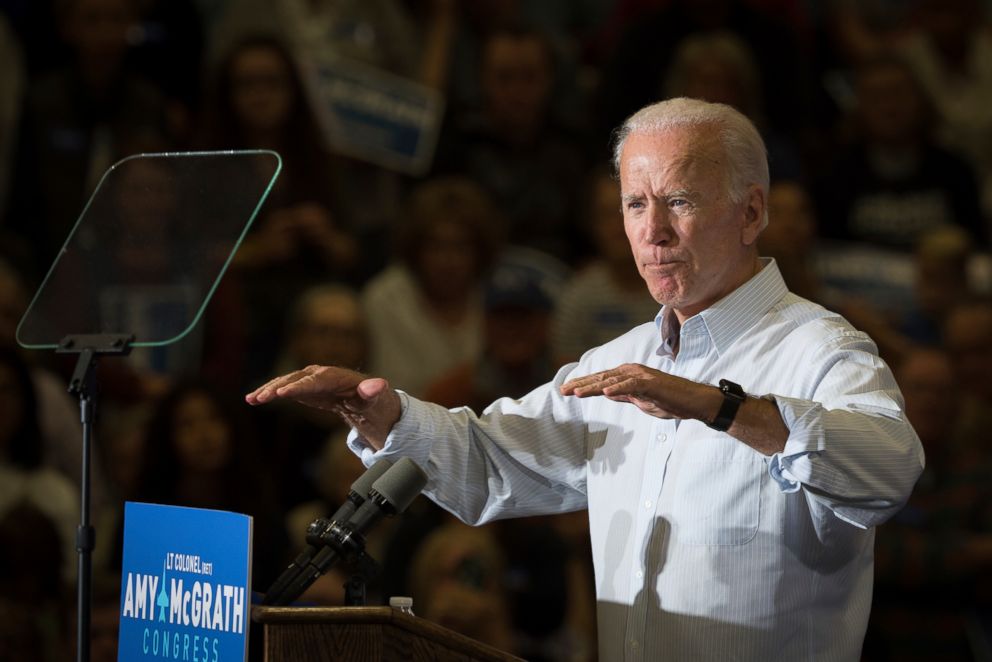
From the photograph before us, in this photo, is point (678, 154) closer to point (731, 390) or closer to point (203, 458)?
point (731, 390)

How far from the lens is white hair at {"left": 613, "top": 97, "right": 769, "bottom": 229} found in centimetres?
243

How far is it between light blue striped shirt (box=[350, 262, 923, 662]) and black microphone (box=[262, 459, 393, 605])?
0.28 meters

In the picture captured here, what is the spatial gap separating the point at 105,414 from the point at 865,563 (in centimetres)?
322

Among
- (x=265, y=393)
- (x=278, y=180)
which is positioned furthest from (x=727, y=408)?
(x=278, y=180)

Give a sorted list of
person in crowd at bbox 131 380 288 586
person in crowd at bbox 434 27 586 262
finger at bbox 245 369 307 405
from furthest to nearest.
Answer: person in crowd at bbox 434 27 586 262 < person in crowd at bbox 131 380 288 586 < finger at bbox 245 369 307 405

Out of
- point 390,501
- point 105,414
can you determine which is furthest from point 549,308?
point 390,501

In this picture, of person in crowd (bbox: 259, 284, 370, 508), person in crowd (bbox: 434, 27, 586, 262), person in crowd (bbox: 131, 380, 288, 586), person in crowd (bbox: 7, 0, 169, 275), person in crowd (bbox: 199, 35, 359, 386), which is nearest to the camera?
person in crowd (bbox: 131, 380, 288, 586)

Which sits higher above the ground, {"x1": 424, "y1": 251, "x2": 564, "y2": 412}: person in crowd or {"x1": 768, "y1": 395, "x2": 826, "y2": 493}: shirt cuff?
{"x1": 424, "y1": 251, "x2": 564, "y2": 412}: person in crowd

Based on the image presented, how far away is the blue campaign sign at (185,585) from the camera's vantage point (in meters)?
2.00

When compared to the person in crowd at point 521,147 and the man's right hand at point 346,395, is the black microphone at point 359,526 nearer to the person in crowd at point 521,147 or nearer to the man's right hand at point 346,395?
the man's right hand at point 346,395

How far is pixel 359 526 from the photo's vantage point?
2.12m

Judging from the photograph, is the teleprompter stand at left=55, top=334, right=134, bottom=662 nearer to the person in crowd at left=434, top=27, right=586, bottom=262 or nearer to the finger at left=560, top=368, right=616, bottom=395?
the finger at left=560, top=368, right=616, bottom=395

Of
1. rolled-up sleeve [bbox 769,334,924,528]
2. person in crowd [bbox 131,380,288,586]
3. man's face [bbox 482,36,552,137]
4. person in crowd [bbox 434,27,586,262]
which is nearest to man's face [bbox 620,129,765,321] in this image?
rolled-up sleeve [bbox 769,334,924,528]

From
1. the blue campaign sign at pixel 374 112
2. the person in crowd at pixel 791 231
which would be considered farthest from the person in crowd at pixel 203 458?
the person in crowd at pixel 791 231
